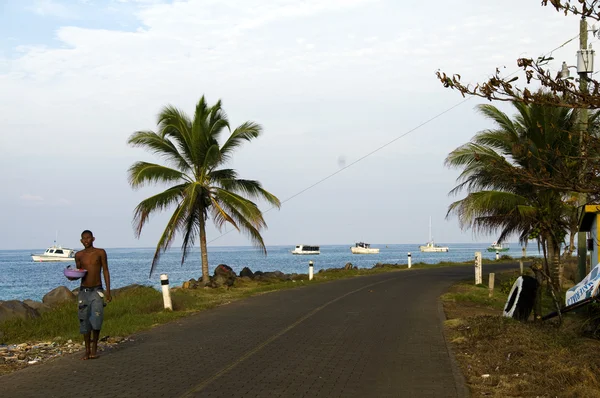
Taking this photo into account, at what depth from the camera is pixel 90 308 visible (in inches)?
429

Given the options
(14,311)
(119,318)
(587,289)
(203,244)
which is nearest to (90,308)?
(119,318)

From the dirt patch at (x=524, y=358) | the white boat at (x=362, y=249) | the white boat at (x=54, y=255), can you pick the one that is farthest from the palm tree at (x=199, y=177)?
the white boat at (x=362, y=249)

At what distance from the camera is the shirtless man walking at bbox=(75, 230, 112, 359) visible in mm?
10789

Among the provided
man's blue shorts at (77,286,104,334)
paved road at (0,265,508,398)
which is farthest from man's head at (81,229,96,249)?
paved road at (0,265,508,398)

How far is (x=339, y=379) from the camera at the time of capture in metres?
9.09

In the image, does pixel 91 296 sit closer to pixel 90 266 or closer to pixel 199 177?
pixel 90 266

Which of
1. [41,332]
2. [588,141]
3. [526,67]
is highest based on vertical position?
[526,67]

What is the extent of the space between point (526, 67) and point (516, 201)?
20371 millimetres

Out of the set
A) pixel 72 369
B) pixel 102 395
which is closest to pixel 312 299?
pixel 72 369

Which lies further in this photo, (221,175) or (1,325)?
(221,175)

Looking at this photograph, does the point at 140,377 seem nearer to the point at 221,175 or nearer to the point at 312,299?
the point at 312,299

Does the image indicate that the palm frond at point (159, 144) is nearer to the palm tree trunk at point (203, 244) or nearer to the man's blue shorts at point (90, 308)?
the palm tree trunk at point (203, 244)

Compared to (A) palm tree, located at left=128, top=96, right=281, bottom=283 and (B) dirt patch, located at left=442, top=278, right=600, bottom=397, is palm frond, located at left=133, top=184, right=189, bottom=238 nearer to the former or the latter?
(A) palm tree, located at left=128, top=96, right=281, bottom=283

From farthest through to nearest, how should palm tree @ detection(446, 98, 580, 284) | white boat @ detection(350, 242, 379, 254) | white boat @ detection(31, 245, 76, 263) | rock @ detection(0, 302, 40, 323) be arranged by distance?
white boat @ detection(350, 242, 379, 254)
white boat @ detection(31, 245, 76, 263)
palm tree @ detection(446, 98, 580, 284)
rock @ detection(0, 302, 40, 323)
